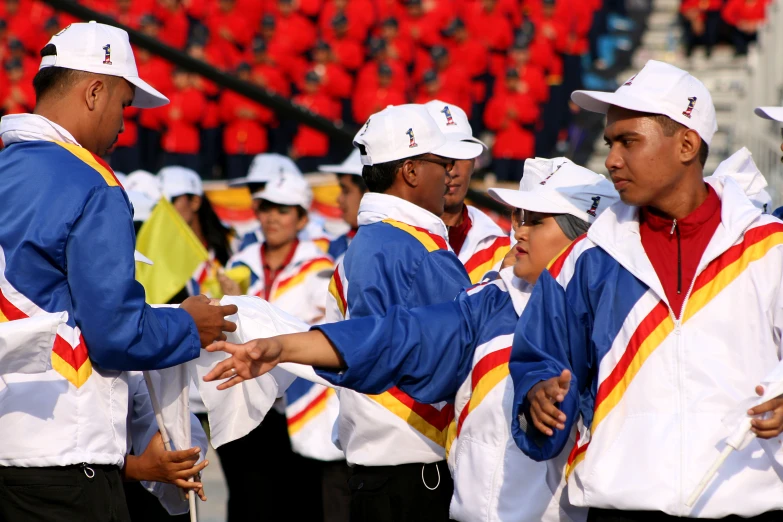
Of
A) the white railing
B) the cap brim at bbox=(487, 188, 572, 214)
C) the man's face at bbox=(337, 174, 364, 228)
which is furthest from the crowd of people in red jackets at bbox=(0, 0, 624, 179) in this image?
the cap brim at bbox=(487, 188, 572, 214)

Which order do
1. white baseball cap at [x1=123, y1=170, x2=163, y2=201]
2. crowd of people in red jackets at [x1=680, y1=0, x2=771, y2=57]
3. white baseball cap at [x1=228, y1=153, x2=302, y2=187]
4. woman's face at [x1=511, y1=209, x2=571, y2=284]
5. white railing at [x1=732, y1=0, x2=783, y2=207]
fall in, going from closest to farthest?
1. woman's face at [x1=511, y1=209, x2=571, y2=284]
2. white baseball cap at [x1=228, y1=153, x2=302, y2=187]
3. white baseball cap at [x1=123, y1=170, x2=163, y2=201]
4. white railing at [x1=732, y1=0, x2=783, y2=207]
5. crowd of people in red jackets at [x1=680, y1=0, x2=771, y2=57]

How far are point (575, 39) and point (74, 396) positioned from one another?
13.5m

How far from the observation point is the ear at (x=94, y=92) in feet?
13.2

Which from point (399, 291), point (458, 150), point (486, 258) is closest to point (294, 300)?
point (486, 258)

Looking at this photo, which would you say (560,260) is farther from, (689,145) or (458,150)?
(458,150)

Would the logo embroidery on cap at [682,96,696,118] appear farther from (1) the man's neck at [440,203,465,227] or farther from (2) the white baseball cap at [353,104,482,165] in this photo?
(1) the man's neck at [440,203,465,227]

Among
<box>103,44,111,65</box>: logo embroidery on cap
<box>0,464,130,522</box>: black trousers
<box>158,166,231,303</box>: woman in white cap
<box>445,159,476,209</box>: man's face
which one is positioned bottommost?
<box>158,166,231,303</box>: woman in white cap

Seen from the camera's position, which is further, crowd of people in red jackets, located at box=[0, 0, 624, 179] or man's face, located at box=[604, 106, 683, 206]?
crowd of people in red jackets, located at box=[0, 0, 624, 179]

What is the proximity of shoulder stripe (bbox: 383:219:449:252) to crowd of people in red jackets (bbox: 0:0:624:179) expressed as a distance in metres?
10.5

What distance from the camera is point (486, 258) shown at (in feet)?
18.4

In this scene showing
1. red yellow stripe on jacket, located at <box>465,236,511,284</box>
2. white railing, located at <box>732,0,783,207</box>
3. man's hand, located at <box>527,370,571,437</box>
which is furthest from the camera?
white railing, located at <box>732,0,783,207</box>

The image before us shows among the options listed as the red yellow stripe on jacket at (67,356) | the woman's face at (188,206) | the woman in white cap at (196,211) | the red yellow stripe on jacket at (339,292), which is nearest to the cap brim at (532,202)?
the red yellow stripe on jacket at (339,292)

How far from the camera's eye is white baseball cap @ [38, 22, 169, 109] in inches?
159

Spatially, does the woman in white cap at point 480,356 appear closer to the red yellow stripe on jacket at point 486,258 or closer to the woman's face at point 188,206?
the red yellow stripe on jacket at point 486,258
